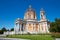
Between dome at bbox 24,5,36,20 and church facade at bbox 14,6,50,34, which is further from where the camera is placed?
dome at bbox 24,5,36,20

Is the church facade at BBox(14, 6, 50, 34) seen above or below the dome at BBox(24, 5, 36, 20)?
below

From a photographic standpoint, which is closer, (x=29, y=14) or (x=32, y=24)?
(x=32, y=24)

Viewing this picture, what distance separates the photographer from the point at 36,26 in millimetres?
84688

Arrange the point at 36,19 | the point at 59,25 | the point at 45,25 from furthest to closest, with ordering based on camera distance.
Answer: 1. the point at 36,19
2. the point at 45,25
3. the point at 59,25

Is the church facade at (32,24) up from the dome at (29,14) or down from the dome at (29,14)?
down

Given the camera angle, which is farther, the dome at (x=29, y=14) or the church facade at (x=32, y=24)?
the dome at (x=29, y=14)

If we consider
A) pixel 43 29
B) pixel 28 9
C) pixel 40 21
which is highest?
pixel 28 9

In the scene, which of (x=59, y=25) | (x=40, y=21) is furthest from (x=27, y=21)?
(x=59, y=25)

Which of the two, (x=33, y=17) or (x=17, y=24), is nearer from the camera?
(x=17, y=24)

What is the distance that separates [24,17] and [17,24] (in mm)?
10624

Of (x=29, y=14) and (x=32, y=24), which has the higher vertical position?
(x=29, y=14)

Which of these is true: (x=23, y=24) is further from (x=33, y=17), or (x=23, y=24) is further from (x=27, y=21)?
(x=33, y=17)

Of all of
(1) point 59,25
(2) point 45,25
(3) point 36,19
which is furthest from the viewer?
(3) point 36,19

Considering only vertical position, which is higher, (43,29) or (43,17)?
(43,17)
